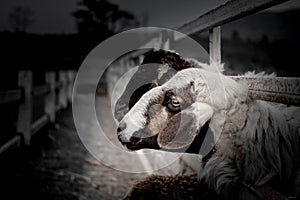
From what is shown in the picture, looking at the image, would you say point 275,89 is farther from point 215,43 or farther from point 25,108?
point 25,108

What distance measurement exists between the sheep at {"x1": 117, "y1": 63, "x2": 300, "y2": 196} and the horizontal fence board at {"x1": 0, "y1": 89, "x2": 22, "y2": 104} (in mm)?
2262

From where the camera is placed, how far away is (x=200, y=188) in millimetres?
1438

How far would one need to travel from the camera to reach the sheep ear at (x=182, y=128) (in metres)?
1.24

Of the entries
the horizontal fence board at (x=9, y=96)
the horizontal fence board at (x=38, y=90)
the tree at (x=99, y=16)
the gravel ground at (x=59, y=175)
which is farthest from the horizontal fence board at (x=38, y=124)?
the tree at (x=99, y=16)

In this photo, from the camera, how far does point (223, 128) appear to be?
1355 millimetres

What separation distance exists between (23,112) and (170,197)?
334cm

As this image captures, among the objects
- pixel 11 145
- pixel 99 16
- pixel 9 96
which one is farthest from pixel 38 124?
pixel 99 16

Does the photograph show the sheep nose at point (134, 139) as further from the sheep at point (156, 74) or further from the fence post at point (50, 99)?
the fence post at point (50, 99)

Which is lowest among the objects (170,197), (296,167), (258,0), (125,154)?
(125,154)

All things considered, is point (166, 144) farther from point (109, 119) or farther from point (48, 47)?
point (109, 119)

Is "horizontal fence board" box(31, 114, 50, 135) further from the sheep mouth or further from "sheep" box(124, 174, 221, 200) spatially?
the sheep mouth

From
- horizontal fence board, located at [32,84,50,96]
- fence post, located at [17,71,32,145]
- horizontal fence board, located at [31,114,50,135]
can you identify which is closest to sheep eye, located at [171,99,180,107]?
fence post, located at [17,71,32,145]

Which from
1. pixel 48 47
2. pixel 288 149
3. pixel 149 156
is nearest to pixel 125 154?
pixel 149 156

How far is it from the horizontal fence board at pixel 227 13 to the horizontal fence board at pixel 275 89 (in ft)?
0.91
